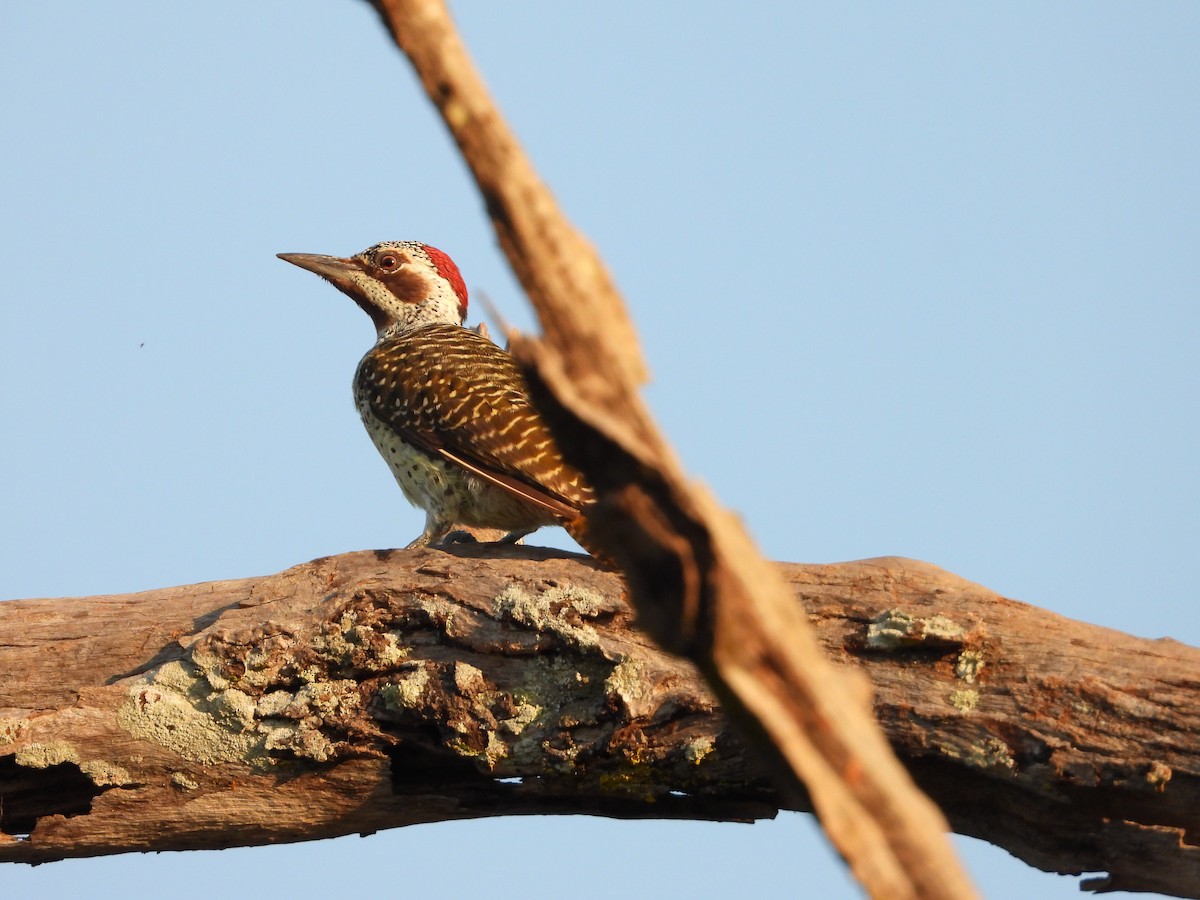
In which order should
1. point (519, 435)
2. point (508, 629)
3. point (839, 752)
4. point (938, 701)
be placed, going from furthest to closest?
point (519, 435) → point (508, 629) → point (938, 701) → point (839, 752)

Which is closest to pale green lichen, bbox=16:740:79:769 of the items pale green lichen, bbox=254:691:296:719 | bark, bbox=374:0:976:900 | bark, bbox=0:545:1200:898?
bark, bbox=0:545:1200:898

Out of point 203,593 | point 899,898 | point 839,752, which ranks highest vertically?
point 203,593

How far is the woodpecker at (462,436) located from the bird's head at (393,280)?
0.48 metres

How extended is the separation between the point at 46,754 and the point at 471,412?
8.14 ft

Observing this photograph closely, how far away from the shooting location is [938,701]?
12.9 ft

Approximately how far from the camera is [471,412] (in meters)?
6.38

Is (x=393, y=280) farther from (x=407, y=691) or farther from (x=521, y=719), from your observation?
(x=521, y=719)

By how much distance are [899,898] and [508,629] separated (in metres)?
2.74

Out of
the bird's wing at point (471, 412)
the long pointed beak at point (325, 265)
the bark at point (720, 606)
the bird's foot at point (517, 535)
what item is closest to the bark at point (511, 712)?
the bird's wing at point (471, 412)

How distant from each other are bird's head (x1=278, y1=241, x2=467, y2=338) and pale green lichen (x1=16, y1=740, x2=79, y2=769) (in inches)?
159

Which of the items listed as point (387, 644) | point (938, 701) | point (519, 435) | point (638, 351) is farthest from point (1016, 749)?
point (519, 435)

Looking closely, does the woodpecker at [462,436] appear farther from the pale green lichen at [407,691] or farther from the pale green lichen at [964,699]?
the pale green lichen at [964,699]

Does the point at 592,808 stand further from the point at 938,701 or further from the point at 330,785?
the point at 938,701

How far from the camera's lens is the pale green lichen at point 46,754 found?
462 cm
